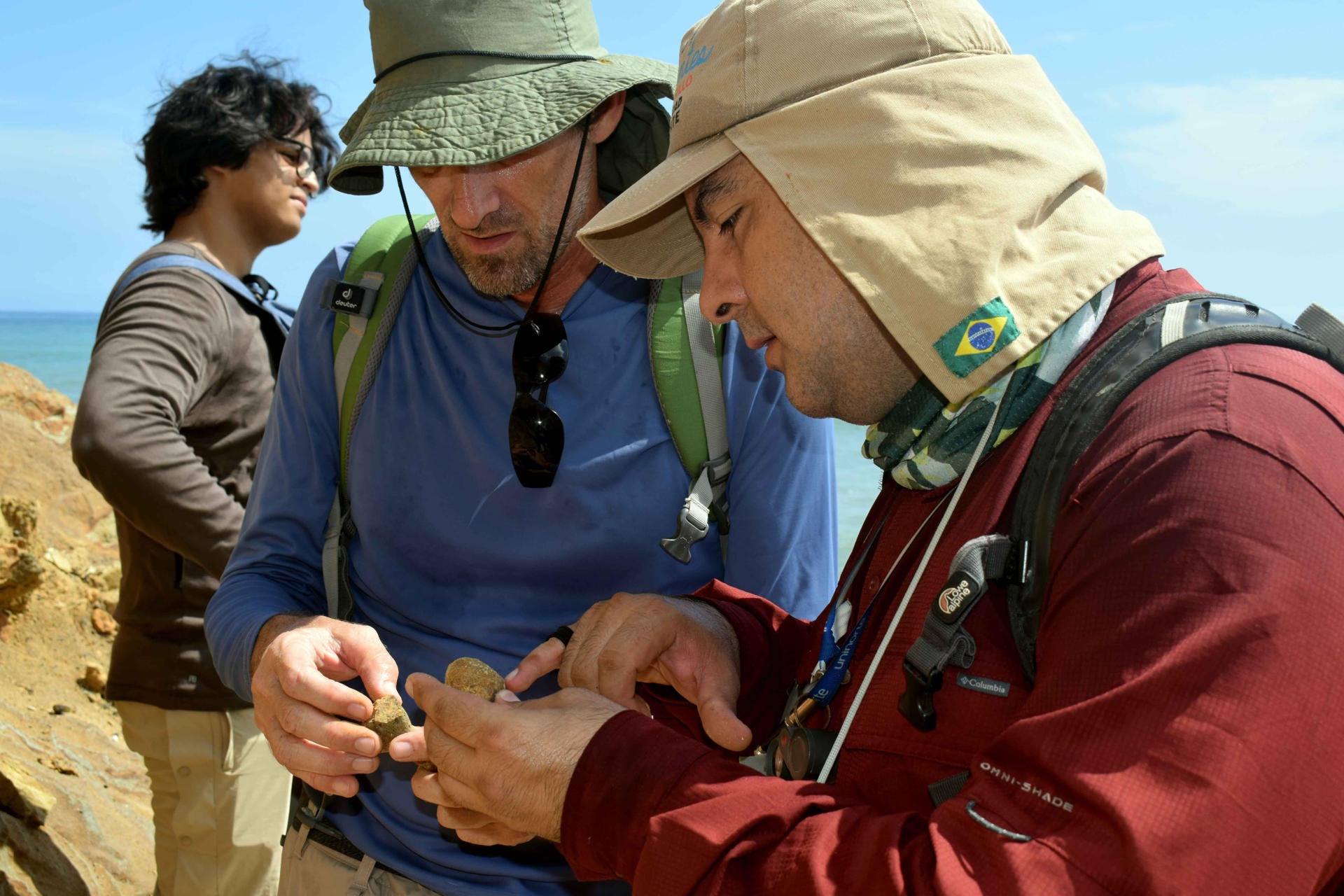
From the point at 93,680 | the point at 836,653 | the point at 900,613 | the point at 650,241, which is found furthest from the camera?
the point at 93,680

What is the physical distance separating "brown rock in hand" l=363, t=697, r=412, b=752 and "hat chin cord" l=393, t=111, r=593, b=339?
0.84m

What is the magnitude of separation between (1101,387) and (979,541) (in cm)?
23

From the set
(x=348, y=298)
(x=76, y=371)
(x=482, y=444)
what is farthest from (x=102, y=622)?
(x=76, y=371)

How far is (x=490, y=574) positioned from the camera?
7.10ft

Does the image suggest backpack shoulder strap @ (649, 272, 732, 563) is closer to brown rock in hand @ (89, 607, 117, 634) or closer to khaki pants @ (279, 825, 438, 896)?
khaki pants @ (279, 825, 438, 896)

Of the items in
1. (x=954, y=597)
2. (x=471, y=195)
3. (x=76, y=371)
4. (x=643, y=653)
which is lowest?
(x=76, y=371)

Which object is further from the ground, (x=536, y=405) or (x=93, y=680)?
(x=536, y=405)

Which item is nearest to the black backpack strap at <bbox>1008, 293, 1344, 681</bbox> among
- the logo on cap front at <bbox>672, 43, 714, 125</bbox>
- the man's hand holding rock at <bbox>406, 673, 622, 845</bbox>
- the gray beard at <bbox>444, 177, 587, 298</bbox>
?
the man's hand holding rock at <bbox>406, 673, 622, 845</bbox>

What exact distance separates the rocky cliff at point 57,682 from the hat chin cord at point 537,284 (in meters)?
2.41

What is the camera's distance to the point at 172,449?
131 inches

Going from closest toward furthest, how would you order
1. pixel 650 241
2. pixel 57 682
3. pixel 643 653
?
pixel 643 653, pixel 650 241, pixel 57 682

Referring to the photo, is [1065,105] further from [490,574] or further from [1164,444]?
[490,574]

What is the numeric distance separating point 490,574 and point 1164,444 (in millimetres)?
1437

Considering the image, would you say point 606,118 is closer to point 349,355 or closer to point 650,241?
point 650,241
